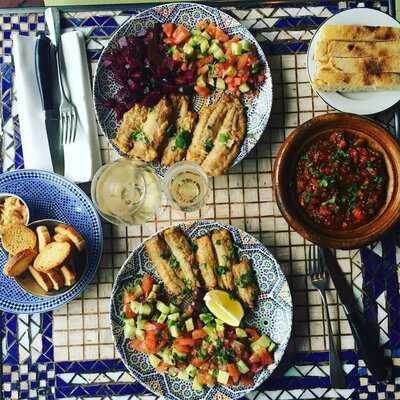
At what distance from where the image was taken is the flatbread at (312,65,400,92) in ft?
7.59

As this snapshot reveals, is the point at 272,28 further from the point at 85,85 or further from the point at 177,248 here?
the point at 177,248

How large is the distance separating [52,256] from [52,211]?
0.86 feet

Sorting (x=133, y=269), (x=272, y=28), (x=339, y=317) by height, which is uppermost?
(x=272, y=28)


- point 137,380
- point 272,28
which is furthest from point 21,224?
point 272,28

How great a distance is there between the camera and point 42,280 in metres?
2.25

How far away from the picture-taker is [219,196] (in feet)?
8.11

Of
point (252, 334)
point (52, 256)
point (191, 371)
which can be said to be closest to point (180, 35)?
point (52, 256)

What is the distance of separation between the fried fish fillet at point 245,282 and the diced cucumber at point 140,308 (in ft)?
1.14

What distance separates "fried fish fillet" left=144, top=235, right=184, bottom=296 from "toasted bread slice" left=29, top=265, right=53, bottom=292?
378 mm

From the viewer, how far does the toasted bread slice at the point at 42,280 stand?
2248mm

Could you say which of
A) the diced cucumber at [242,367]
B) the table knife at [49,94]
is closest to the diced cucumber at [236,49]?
the table knife at [49,94]

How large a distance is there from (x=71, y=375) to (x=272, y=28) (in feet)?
5.24

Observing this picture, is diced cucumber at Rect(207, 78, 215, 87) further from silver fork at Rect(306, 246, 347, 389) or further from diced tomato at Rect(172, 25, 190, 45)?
silver fork at Rect(306, 246, 347, 389)

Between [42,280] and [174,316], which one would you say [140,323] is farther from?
[42,280]
